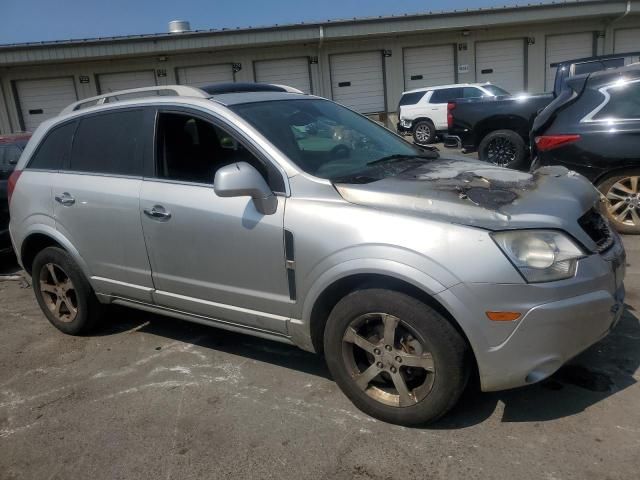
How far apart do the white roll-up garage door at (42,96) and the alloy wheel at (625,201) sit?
20.4 m

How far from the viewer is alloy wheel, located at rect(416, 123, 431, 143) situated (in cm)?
1730

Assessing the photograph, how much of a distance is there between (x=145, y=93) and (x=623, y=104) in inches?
183

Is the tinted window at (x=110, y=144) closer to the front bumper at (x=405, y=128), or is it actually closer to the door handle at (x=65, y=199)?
the door handle at (x=65, y=199)

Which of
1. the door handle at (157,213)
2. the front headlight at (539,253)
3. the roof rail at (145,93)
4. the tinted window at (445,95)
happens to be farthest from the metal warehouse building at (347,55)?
the front headlight at (539,253)

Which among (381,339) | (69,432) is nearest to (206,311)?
(69,432)

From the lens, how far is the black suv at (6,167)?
6.33 metres

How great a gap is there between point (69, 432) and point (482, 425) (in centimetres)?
228

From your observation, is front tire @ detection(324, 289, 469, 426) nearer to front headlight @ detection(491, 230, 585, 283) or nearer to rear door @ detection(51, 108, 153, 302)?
front headlight @ detection(491, 230, 585, 283)

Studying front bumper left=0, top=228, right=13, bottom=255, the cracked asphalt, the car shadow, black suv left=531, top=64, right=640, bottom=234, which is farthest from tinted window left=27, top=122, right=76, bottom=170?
black suv left=531, top=64, right=640, bottom=234

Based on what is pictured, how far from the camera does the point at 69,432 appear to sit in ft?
10.2

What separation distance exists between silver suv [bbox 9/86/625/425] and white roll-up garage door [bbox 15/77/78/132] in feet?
62.8

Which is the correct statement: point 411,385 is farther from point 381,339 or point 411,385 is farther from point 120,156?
point 120,156

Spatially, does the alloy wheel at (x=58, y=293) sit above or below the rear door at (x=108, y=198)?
below

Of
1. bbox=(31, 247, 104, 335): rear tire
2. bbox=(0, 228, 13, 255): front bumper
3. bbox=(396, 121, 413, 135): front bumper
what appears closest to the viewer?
bbox=(31, 247, 104, 335): rear tire
